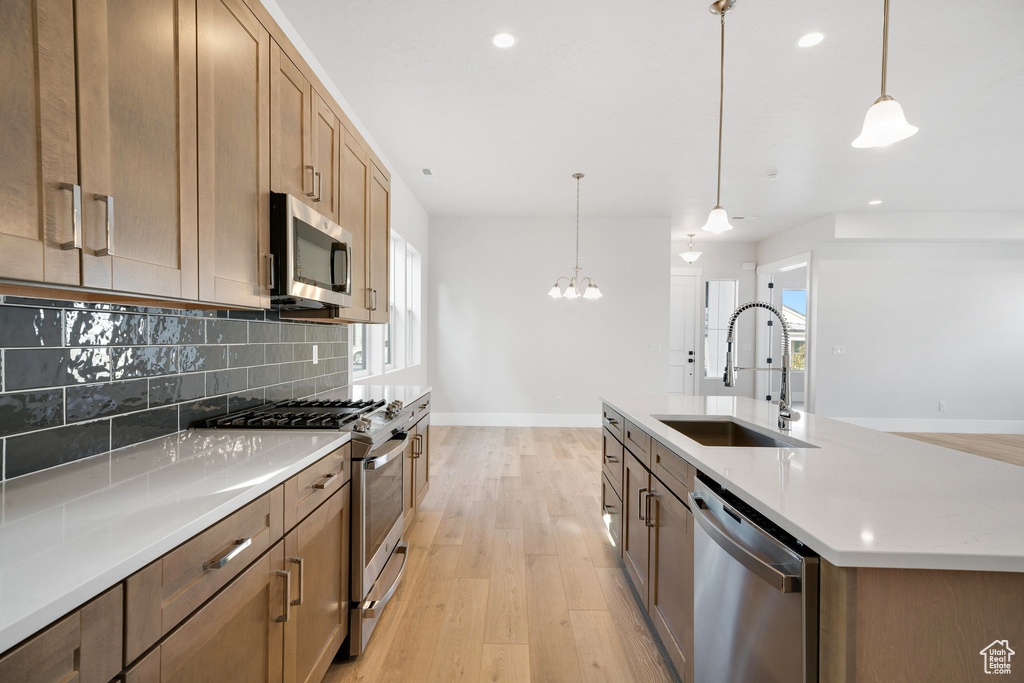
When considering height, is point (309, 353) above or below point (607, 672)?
above

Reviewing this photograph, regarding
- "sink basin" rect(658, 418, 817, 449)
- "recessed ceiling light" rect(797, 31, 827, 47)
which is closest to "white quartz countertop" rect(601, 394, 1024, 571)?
"sink basin" rect(658, 418, 817, 449)

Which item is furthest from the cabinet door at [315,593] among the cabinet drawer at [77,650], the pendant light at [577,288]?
the pendant light at [577,288]

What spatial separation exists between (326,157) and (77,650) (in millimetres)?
1997

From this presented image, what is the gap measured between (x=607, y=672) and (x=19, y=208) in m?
2.11

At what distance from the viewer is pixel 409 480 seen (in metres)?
2.72

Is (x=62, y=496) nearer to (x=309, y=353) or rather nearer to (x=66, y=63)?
(x=66, y=63)

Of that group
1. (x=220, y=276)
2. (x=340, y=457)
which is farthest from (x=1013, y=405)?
(x=220, y=276)

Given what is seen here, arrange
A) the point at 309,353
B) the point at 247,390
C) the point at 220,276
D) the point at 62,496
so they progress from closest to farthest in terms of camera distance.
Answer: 1. the point at 62,496
2. the point at 220,276
3. the point at 247,390
4. the point at 309,353

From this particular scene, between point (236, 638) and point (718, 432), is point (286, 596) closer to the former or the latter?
point (236, 638)

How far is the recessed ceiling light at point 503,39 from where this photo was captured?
8.23ft

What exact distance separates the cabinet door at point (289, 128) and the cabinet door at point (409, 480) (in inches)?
55.0

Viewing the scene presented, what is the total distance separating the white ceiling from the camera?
2.38 meters

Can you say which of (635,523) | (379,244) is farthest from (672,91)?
(635,523)

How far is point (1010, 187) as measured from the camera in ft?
16.2
